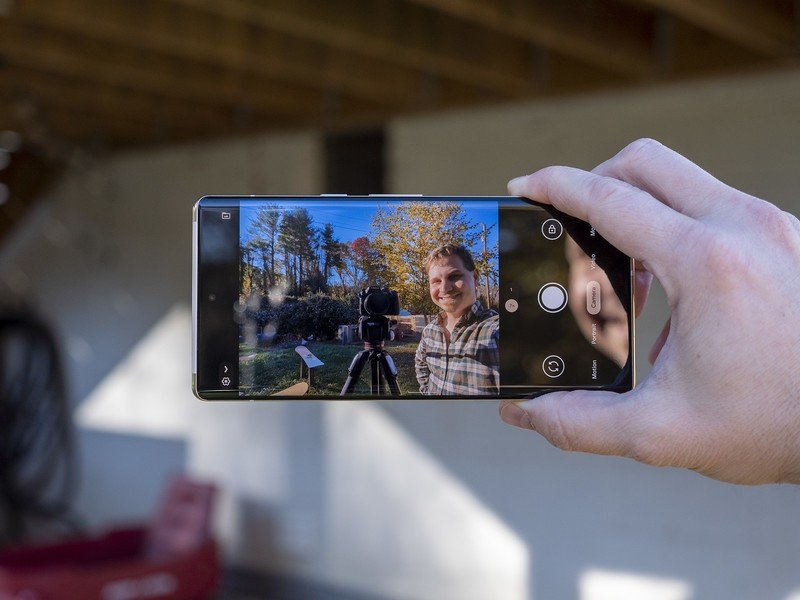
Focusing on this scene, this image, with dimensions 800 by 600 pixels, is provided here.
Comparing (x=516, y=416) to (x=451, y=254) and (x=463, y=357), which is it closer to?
(x=463, y=357)

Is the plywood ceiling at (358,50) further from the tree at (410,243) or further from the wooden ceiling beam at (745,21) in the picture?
the tree at (410,243)

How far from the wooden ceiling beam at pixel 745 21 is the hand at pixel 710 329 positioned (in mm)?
1863

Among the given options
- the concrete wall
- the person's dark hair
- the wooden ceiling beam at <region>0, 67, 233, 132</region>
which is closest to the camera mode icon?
the person's dark hair

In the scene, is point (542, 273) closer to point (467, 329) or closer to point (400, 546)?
point (467, 329)

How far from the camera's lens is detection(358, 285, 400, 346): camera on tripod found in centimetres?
109

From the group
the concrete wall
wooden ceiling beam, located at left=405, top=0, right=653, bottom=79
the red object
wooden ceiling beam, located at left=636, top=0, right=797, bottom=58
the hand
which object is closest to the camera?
the hand

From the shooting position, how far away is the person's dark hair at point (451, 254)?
110 cm

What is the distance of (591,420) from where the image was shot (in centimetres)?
93

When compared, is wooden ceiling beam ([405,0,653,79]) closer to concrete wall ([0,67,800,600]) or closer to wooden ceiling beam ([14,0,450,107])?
concrete wall ([0,67,800,600])

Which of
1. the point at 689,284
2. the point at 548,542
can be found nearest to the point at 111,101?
the point at 548,542

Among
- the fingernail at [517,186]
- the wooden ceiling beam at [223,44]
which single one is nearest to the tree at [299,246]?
the fingernail at [517,186]

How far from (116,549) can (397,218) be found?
4718mm

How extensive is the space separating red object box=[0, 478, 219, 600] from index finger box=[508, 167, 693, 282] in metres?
4.01

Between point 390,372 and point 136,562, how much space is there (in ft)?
14.4
